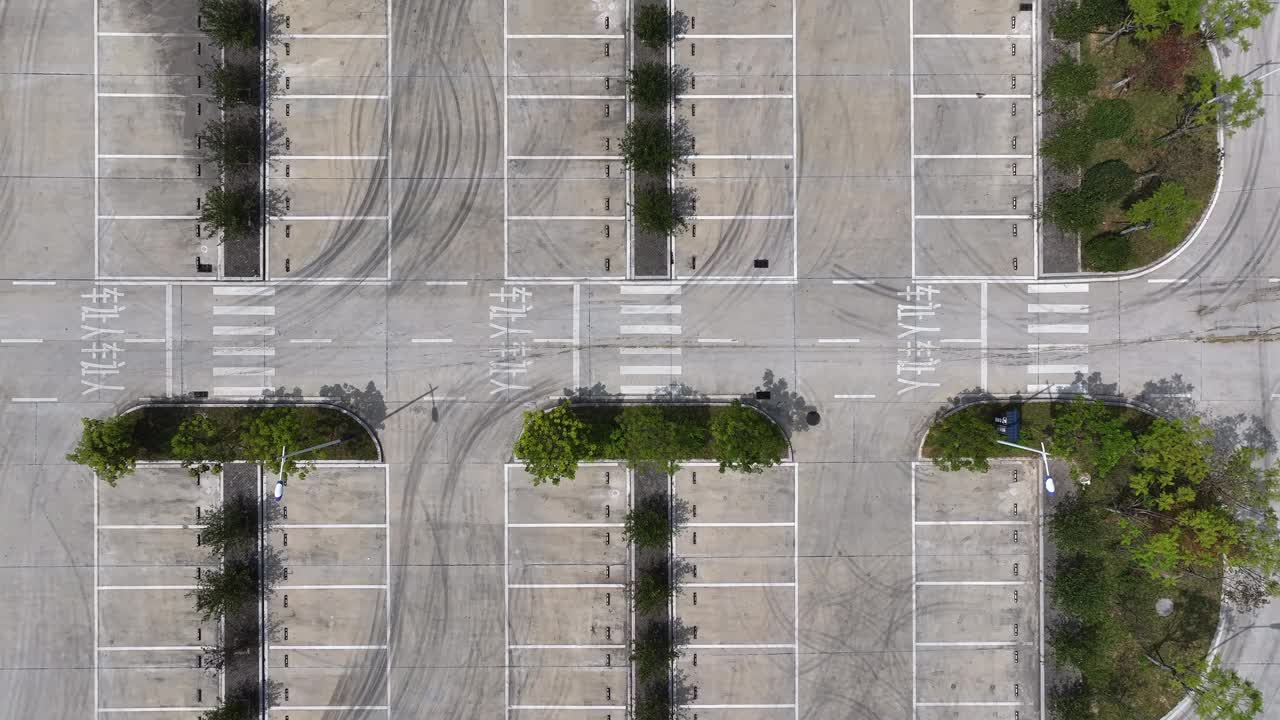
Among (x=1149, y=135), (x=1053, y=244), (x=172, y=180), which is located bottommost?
(x=1053, y=244)

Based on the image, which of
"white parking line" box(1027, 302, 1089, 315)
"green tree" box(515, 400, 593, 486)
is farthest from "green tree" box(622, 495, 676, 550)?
"white parking line" box(1027, 302, 1089, 315)

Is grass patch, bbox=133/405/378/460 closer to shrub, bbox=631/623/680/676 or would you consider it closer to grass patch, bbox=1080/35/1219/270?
shrub, bbox=631/623/680/676

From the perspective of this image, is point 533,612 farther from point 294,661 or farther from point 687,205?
point 687,205

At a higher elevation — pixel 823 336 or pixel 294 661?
pixel 823 336

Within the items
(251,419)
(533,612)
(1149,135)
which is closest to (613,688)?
(533,612)

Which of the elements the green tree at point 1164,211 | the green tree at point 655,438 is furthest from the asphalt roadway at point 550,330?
the green tree at point 1164,211
